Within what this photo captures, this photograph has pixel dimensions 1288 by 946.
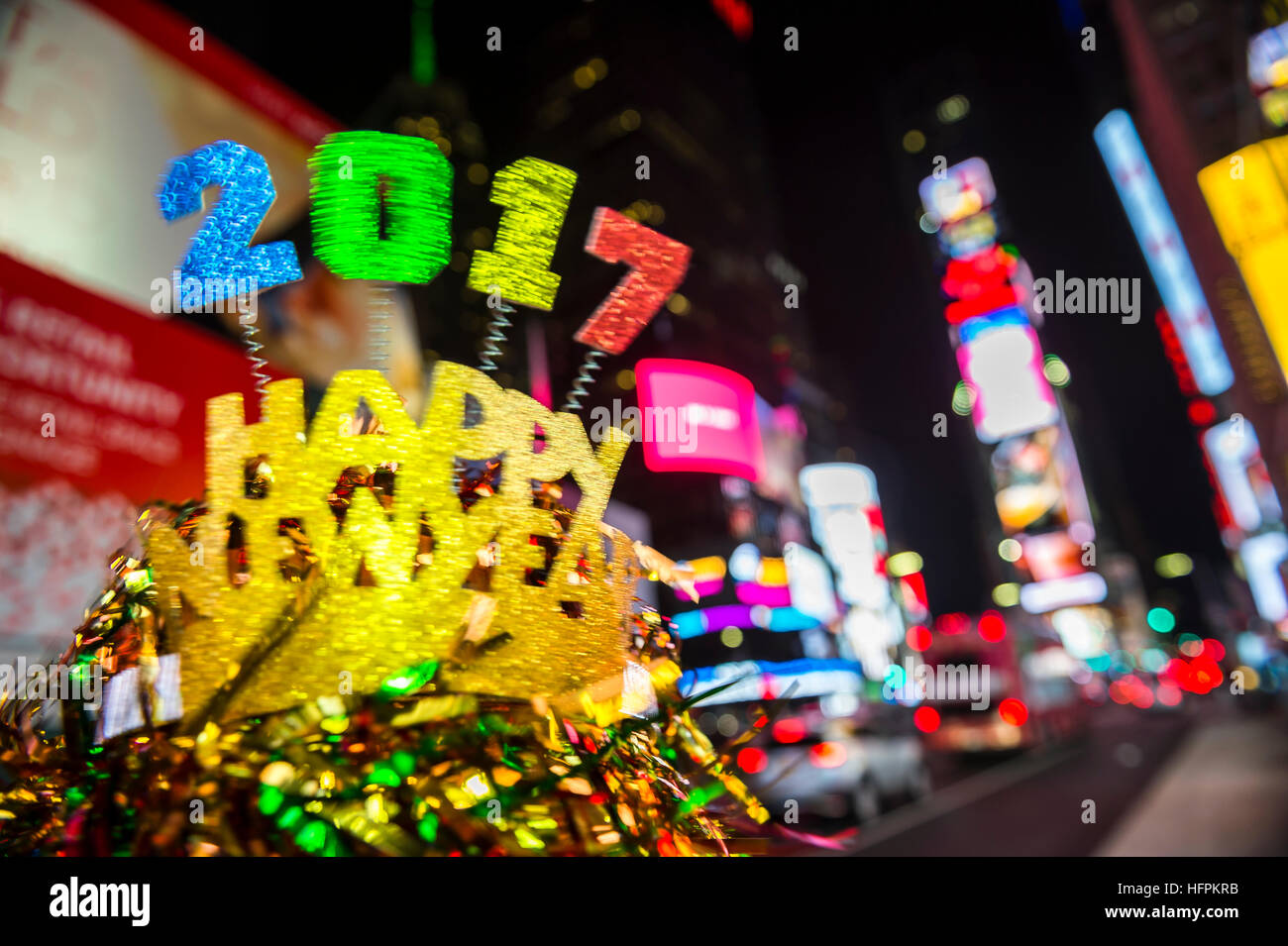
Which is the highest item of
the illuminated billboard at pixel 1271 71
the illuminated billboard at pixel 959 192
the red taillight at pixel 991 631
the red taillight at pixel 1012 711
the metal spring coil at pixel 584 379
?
the illuminated billboard at pixel 959 192

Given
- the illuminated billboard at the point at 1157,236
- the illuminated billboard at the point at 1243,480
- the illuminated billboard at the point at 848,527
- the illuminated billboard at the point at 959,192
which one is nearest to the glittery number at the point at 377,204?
the illuminated billboard at the point at 1157,236

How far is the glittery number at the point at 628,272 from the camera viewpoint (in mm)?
1044

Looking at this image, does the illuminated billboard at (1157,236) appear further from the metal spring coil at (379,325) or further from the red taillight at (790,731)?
the metal spring coil at (379,325)

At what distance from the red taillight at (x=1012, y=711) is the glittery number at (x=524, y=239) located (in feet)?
69.3

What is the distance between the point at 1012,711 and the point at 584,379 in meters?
21.8

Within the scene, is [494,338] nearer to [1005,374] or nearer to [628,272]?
[628,272]

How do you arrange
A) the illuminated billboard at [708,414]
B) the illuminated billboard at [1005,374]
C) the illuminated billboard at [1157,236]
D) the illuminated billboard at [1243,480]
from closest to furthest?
the illuminated billboard at [1157,236], the illuminated billboard at [708,414], the illuminated billboard at [1243,480], the illuminated billboard at [1005,374]

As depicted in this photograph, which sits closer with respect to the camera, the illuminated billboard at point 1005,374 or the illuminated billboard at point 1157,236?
the illuminated billboard at point 1157,236

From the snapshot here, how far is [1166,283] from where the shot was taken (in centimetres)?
1736

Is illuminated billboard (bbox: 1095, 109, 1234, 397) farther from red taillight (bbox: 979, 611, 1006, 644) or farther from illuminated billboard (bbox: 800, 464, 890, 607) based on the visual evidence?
illuminated billboard (bbox: 800, 464, 890, 607)

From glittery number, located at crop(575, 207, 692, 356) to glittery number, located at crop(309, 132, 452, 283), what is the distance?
0.23m
